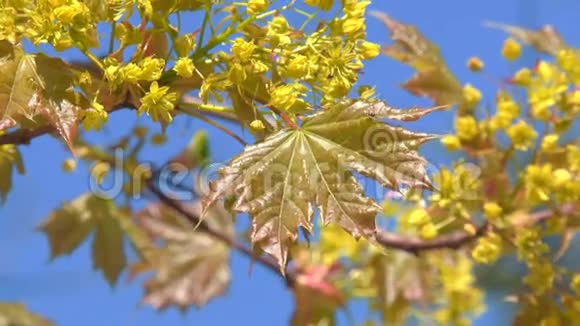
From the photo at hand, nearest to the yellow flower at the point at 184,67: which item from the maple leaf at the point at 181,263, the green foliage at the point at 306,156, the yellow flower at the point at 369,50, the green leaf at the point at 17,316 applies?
the green foliage at the point at 306,156

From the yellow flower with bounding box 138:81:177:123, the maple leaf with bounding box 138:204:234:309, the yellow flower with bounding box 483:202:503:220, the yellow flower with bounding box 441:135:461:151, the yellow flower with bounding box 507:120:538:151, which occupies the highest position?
the yellow flower with bounding box 507:120:538:151

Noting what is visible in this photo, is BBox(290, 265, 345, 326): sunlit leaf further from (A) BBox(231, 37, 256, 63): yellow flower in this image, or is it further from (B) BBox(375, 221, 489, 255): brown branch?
(A) BBox(231, 37, 256, 63): yellow flower

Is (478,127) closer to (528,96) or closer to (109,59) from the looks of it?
(528,96)

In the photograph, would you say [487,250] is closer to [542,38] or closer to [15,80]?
[542,38]

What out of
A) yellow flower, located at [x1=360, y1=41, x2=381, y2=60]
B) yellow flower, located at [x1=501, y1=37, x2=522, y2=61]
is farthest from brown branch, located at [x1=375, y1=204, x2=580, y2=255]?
yellow flower, located at [x1=360, y1=41, x2=381, y2=60]

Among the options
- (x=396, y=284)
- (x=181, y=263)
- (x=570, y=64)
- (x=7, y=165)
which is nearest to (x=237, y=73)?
(x=7, y=165)
